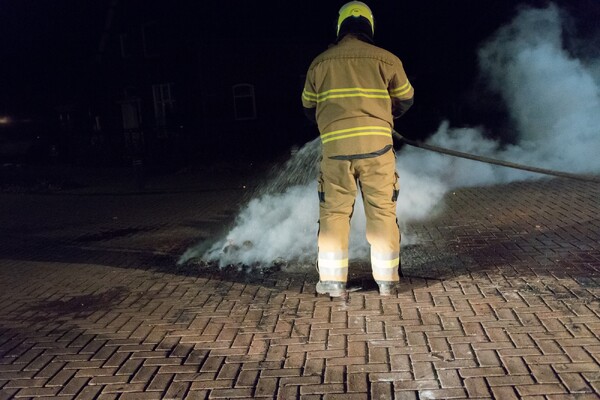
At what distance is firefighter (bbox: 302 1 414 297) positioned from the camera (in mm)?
3654

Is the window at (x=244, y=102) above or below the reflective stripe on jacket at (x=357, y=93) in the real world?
above

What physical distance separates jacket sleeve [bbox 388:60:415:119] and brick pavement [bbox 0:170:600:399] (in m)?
1.52

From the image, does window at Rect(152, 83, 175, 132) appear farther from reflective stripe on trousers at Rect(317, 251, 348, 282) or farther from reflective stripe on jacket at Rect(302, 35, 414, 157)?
reflective stripe on trousers at Rect(317, 251, 348, 282)

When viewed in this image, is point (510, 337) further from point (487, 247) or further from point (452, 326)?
point (487, 247)

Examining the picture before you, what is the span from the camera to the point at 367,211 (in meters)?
3.80

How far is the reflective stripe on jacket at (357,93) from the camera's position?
3.65 meters

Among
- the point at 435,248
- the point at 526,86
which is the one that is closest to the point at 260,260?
the point at 435,248

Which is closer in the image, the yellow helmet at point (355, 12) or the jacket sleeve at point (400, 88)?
the jacket sleeve at point (400, 88)

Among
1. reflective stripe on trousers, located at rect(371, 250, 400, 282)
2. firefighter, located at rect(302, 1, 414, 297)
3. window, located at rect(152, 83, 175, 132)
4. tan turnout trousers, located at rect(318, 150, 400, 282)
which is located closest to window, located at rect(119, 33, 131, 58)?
window, located at rect(152, 83, 175, 132)

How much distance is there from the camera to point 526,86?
470 inches

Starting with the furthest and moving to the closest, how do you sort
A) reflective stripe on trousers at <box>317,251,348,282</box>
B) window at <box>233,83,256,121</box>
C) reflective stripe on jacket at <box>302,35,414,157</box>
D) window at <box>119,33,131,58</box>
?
window at <box>119,33,131,58</box>, window at <box>233,83,256,121</box>, reflective stripe on trousers at <box>317,251,348,282</box>, reflective stripe on jacket at <box>302,35,414,157</box>

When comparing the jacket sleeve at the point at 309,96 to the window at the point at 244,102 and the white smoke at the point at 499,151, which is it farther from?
the window at the point at 244,102

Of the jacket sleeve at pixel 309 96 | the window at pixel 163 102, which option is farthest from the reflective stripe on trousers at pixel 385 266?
the window at pixel 163 102

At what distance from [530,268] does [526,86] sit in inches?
364
